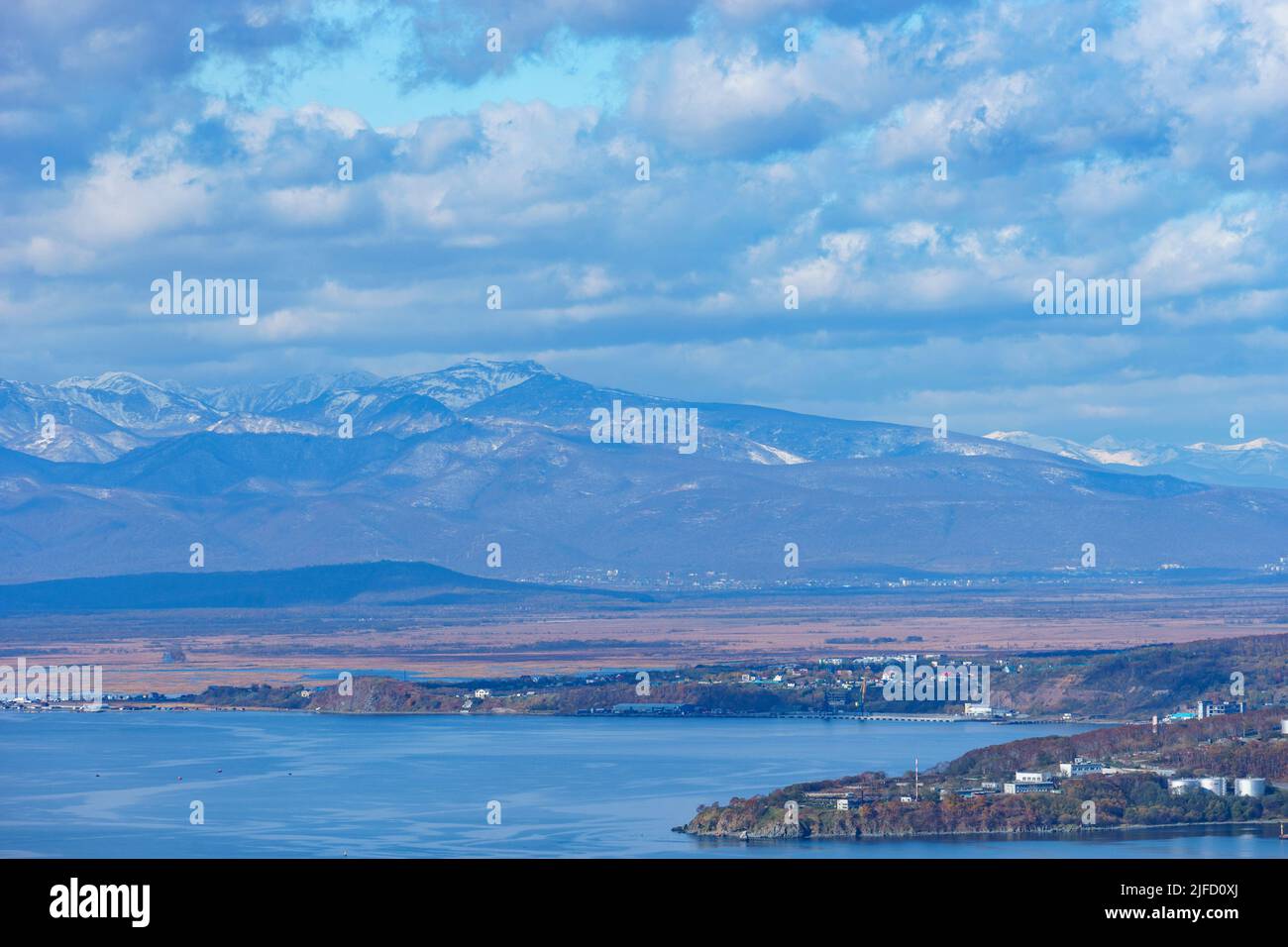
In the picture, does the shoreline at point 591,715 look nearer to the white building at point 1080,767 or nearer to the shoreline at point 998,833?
the white building at point 1080,767

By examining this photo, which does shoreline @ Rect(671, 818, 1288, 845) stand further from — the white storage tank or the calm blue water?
the white storage tank

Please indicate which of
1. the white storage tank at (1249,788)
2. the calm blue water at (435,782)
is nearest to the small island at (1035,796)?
the white storage tank at (1249,788)

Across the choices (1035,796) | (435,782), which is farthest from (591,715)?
(1035,796)

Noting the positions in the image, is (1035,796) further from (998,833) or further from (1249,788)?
(1249,788)
